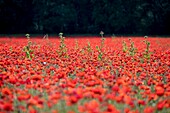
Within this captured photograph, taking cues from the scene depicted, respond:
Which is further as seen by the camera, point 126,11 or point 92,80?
point 126,11

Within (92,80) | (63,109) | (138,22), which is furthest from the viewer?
(138,22)

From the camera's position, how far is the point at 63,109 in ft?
13.0

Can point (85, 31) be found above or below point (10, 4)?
below

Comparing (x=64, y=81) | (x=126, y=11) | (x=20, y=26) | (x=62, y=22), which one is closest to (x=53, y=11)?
(x=62, y=22)

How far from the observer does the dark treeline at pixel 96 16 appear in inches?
1218

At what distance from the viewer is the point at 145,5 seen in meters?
31.7

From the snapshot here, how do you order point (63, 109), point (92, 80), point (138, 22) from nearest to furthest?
1. point (63, 109)
2. point (92, 80)
3. point (138, 22)

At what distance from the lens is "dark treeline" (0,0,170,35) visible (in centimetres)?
3094

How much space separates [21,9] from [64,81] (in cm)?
2779

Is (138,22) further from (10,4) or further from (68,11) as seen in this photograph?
(10,4)

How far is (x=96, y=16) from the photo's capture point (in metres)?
31.4

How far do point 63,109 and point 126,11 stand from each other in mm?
28053

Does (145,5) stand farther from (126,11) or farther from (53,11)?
(53,11)

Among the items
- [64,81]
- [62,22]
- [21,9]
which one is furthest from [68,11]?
[64,81]
